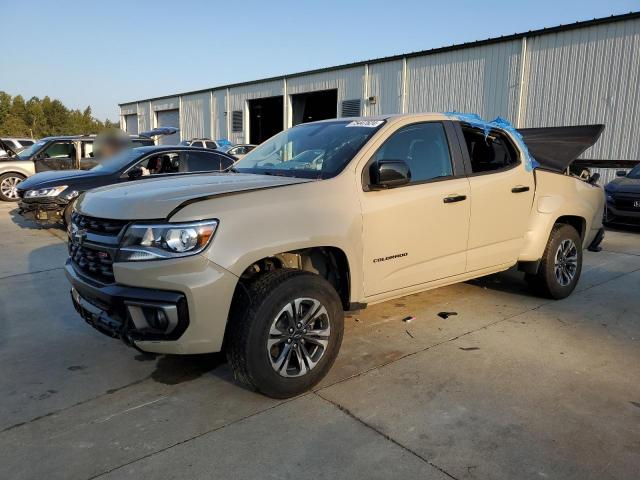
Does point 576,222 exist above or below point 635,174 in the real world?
below

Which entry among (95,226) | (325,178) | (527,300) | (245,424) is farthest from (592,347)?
(95,226)

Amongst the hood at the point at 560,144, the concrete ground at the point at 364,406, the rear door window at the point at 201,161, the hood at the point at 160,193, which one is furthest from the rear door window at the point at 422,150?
the rear door window at the point at 201,161

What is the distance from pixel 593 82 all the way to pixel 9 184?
54.8ft

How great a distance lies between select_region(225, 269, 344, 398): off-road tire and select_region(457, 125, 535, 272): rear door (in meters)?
1.79

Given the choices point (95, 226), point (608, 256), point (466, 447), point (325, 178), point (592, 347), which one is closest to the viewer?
point (466, 447)

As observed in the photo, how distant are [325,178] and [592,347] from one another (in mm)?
2581

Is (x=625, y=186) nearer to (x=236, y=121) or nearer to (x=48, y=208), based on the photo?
(x=48, y=208)

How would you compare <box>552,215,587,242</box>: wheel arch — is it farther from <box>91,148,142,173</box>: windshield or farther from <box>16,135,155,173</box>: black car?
<box>16,135,155,173</box>: black car

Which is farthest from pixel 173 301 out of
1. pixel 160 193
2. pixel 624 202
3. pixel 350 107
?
pixel 350 107

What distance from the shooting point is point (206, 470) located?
2539 mm

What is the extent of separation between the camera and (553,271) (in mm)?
5168

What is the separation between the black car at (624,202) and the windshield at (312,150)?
27.0ft

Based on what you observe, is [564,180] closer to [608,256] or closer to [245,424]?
[608,256]

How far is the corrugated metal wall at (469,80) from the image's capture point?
17125 millimetres
